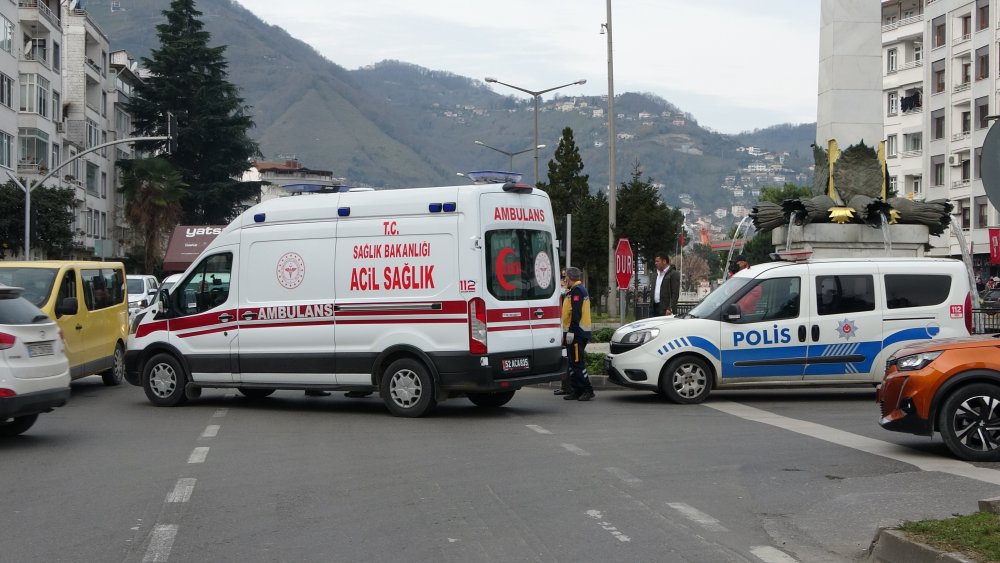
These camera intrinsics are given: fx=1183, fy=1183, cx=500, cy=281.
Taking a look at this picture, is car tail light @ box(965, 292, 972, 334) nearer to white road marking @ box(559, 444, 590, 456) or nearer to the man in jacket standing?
the man in jacket standing

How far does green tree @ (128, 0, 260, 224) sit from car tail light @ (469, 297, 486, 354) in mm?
65239

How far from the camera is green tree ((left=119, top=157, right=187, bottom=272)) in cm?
6675

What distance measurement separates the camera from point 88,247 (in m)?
72.3

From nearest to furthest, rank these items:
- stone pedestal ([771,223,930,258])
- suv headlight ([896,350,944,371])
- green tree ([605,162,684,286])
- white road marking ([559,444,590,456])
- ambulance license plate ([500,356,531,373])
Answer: suv headlight ([896,350,944,371]), white road marking ([559,444,590,456]), ambulance license plate ([500,356,531,373]), stone pedestal ([771,223,930,258]), green tree ([605,162,684,286])

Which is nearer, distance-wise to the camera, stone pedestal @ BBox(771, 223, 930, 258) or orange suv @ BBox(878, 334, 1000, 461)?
orange suv @ BBox(878, 334, 1000, 461)

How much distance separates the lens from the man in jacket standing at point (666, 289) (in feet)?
68.4

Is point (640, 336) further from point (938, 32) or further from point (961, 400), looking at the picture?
point (938, 32)

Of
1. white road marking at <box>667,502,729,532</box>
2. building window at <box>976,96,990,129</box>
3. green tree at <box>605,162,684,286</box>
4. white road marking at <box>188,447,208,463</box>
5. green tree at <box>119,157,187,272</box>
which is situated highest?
building window at <box>976,96,990,129</box>

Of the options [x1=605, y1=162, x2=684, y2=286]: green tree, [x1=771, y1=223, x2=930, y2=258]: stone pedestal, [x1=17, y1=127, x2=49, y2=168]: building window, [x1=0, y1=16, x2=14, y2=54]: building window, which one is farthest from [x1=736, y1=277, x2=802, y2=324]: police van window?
[x1=17, y1=127, x2=49, y2=168]: building window

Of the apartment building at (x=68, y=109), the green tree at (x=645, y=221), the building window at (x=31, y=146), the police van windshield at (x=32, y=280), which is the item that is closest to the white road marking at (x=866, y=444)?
the police van windshield at (x=32, y=280)

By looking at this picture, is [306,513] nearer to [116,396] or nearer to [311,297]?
[311,297]

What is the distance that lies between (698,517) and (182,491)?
3.98 m

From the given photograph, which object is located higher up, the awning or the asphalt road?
the awning

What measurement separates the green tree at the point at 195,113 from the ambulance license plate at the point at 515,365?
64932 millimetres
